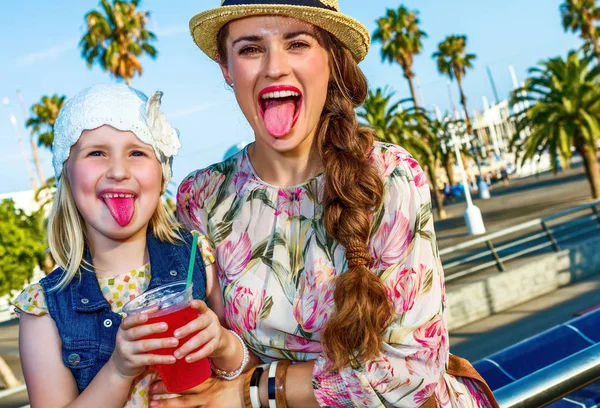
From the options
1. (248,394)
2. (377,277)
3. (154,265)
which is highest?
(154,265)

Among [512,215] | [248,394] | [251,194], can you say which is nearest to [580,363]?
[248,394]

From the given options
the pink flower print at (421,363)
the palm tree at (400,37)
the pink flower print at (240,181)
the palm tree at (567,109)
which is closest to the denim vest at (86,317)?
the pink flower print at (240,181)

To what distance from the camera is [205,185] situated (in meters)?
2.68

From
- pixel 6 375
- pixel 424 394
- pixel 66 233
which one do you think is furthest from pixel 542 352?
pixel 6 375

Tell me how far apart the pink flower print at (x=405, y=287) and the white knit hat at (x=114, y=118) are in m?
0.92

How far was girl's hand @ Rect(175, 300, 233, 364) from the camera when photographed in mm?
1909

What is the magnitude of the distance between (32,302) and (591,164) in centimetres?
2827

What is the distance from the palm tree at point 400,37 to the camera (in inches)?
1720

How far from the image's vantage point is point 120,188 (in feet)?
7.03

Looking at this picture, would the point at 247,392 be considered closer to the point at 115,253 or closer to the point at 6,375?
the point at 115,253

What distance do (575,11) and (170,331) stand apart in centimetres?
4985

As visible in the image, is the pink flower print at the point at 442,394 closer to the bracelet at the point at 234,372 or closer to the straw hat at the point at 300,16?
the bracelet at the point at 234,372

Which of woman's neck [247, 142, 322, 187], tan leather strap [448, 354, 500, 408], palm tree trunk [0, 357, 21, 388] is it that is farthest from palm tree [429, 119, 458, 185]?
tan leather strap [448, 354, 500, 408]

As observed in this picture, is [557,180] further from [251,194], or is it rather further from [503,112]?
[503,112]
